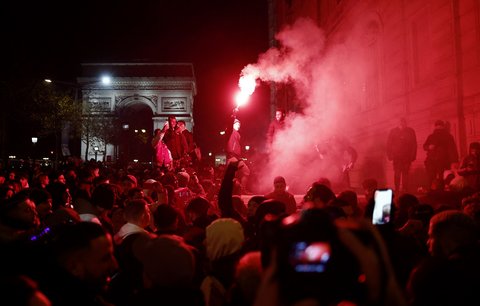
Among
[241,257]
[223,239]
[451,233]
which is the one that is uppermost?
[451,233]

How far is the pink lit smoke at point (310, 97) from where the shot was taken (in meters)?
15.7

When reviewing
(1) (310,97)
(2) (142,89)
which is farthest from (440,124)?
(2) (142,89)

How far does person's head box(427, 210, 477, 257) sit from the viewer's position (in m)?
3.38

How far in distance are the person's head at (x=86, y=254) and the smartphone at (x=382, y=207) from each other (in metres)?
2.11

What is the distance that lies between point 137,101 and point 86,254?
59369 mm

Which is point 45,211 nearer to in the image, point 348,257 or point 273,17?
point 348,257

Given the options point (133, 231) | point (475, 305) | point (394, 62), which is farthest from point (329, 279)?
point (394, 62)

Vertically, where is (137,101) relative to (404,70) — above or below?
above

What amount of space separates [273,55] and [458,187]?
14671 millimetres

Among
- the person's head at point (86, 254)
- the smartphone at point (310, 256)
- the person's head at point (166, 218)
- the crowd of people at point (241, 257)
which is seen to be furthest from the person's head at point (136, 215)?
the smartphone at point (310, 256)

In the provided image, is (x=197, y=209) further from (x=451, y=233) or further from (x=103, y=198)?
(x=451, y=233)

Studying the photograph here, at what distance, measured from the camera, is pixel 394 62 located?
16172 millimetres

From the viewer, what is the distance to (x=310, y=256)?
5.06 feet

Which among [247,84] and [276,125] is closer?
[276,125]
